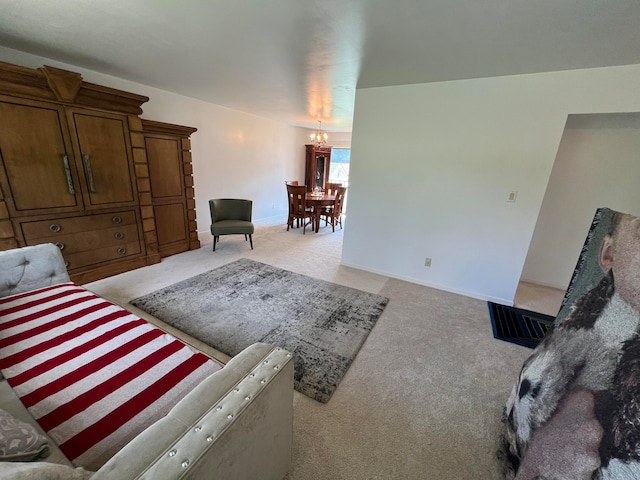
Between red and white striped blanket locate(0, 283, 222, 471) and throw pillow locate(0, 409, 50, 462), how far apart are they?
0.13 meters

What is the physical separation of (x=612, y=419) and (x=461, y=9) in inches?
81.5

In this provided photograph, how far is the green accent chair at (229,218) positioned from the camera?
4.01m

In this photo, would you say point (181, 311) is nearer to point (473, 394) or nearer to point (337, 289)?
point (337, 289)

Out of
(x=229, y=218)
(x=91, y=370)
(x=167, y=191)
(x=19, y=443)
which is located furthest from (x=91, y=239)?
(x=19, y=443)

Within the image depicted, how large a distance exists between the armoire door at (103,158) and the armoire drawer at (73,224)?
14 centimetres

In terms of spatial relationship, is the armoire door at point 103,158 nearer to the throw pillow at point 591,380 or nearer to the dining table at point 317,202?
the dining table at point 317,202

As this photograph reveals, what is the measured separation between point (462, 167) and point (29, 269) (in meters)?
3.99

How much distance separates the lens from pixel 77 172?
2.62 m

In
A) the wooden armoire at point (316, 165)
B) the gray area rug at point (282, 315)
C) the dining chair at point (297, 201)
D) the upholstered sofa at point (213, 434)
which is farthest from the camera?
the wooden armoire at point (316, 165)

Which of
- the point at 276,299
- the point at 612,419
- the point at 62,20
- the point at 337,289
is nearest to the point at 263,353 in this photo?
the point at 612,419

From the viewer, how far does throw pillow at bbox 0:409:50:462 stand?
2.10 ft

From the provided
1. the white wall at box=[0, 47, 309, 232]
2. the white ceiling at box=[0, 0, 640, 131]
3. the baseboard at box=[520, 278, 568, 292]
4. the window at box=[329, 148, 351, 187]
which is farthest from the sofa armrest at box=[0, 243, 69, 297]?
the window at box=[329, 148, 351, 187]

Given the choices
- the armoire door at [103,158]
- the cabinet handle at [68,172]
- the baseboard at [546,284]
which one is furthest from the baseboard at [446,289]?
the cabinet handle at [68,172]

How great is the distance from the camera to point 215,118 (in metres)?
4.79
